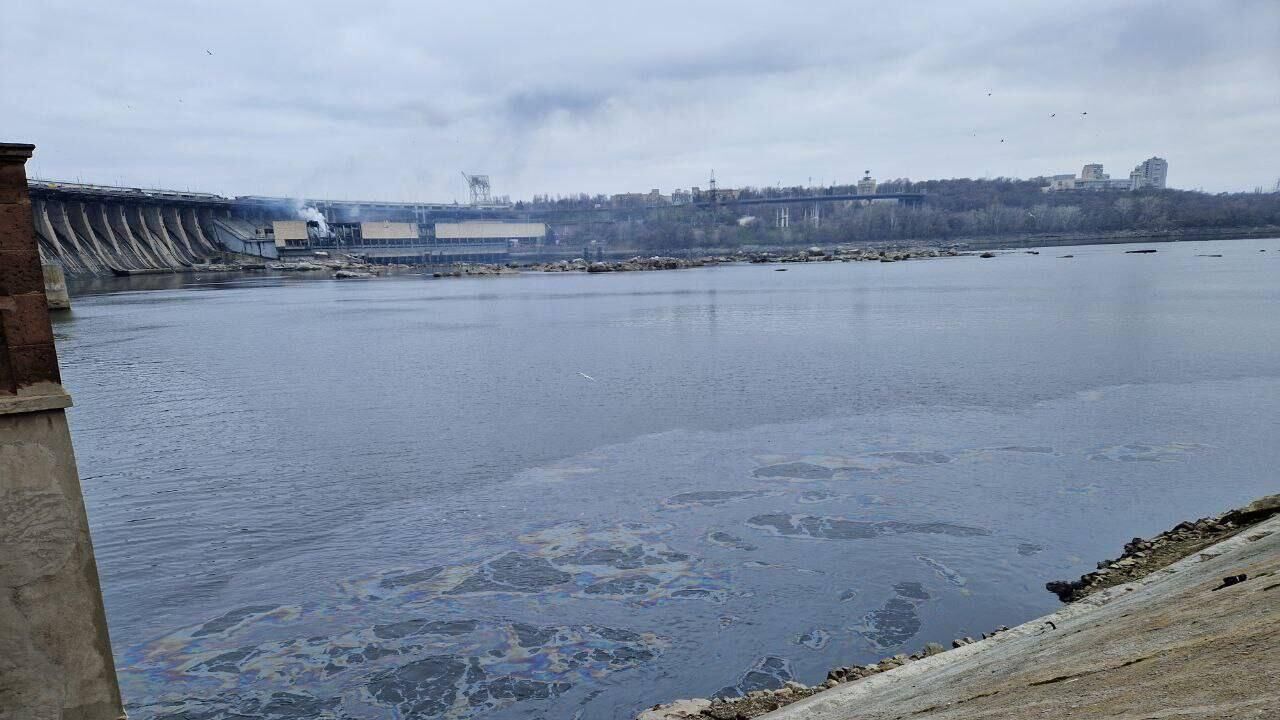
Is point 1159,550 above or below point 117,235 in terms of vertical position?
below

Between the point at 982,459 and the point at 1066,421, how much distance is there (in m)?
4.05

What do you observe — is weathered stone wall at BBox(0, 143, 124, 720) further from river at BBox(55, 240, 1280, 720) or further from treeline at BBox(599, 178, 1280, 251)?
treeline at BBox(599, 178, 1280, 251)

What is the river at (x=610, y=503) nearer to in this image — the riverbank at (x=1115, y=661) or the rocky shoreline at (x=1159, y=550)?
the rocky shoreline at (x=1159, y=550)

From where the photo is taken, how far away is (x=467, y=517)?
12.7m

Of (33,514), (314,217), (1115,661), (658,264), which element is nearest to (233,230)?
(314,217)

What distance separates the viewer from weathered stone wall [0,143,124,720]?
20.7ft

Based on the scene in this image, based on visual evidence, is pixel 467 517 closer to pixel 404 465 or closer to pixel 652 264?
pixel 404 465

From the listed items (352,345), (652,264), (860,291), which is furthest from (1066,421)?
(652,264)

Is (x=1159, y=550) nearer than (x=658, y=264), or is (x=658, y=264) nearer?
(x=1159, y=550)

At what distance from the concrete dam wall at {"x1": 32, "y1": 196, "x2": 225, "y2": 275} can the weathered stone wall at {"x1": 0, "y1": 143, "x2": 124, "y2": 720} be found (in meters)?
94.4

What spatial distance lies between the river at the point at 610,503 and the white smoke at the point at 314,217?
4625 inches

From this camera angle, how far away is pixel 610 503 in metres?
13.2

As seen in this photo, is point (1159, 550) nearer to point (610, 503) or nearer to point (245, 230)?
point (610, 503)

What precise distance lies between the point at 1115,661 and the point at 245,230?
14566 cm
